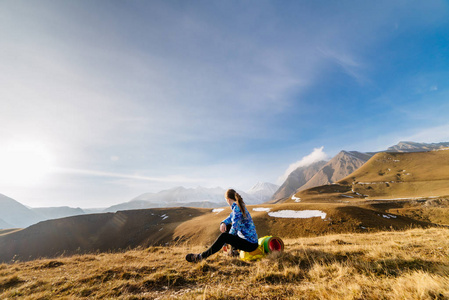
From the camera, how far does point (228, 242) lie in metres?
5.98

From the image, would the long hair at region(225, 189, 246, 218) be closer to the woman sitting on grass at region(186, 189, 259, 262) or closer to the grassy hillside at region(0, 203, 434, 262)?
the woman sitting on grass at region(186, 189, 259, 262)

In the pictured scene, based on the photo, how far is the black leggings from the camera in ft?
19.5

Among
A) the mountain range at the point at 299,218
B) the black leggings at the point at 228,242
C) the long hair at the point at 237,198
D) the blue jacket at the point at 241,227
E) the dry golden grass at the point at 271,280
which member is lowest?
the mountain range at the point at 299,218

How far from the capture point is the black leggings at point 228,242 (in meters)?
5.95

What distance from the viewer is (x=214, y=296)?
3.69 meters

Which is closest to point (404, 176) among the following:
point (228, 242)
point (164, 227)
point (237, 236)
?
point (164, 227)

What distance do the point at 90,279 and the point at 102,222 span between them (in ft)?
355

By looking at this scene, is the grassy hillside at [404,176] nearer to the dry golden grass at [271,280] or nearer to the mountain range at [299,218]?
the mountain range at [299,218]

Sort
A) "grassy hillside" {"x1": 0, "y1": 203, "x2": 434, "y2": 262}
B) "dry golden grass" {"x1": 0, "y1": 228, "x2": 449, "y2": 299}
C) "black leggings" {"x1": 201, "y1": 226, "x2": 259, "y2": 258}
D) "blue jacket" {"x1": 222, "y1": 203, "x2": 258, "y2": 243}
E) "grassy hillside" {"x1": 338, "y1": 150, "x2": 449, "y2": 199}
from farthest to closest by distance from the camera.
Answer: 1. "grassy hillside" {"x1": 338, "y1": 150, "x2": 449, "y2": 199}
2. "grassy hillside" {"x1": 0, "y1": 203, "x2": 434, "y2": 262}
3. "blue jacket" {"x1": 222, "y1": 203, "x2": 258, "y2": 243}
4. "black leggings" {"x1": 201, "y1": 226, "x2": 259, "y2": 258}
5. "dry golden grass" {"x1": 0, "y1": 228, "x2": 449, "y2": 299}

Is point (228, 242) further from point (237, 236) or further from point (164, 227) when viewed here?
point (164, 227)

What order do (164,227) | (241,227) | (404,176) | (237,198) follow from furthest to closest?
(404,176) < (164,227) < (237,198) < (241,227)

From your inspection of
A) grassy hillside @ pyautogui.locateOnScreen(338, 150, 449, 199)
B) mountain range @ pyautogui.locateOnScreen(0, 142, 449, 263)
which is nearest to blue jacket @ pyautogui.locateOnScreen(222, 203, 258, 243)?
mountain range @ pyautogui.locateOnScreen(0, 142, 449, 263)

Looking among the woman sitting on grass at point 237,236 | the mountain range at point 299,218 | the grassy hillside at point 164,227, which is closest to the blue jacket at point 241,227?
the woman sitting on grass at point 237,236

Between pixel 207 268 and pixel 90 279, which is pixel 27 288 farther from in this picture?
pixel 207 268
